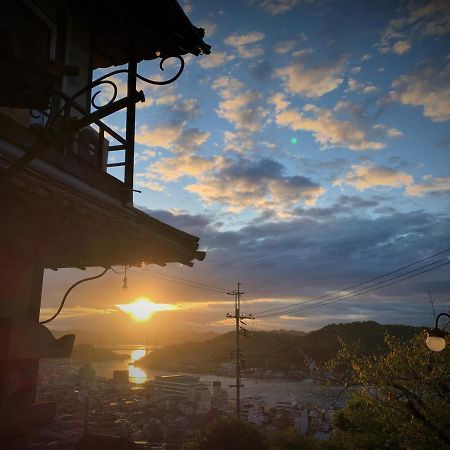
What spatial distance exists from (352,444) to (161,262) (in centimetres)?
1924

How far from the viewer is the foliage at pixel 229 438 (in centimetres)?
2781

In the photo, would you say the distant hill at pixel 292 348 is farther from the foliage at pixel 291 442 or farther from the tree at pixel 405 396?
the tree at pixel 405 396

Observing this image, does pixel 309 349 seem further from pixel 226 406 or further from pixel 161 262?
pixel 161 262

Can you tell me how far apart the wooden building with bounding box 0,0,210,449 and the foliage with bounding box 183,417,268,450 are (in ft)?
88.5

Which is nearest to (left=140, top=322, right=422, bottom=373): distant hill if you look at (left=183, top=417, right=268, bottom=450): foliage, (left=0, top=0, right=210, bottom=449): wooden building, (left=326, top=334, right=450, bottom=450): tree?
(left=183, top=417, right=268, bottom=450): foliage

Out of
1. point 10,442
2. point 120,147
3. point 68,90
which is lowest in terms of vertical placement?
point 10,442

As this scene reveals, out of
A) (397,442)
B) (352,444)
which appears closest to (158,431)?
(352,444)

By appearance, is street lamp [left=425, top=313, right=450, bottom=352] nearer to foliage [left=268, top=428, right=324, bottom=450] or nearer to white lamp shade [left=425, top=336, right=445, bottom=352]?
white lamp shade [left=425, top=336, right=445, bottom=352]

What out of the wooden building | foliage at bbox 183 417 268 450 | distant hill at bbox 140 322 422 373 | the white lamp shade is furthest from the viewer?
distant hill at bbox 140 322 422 373

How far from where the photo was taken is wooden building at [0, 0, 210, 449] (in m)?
2.53

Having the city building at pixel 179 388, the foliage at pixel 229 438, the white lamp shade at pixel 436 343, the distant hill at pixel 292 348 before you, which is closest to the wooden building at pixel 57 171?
the white lamp shade at pixel 436 343

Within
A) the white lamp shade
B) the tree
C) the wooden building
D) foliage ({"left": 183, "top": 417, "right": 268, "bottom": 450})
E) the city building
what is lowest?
the city building

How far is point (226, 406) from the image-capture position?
75.7 metres

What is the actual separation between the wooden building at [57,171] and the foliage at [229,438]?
88.5 ft
